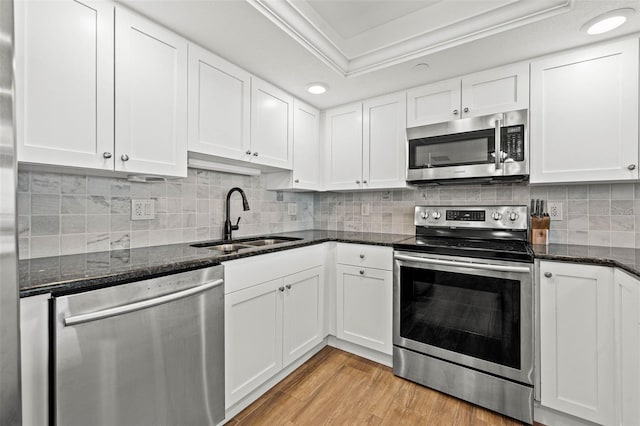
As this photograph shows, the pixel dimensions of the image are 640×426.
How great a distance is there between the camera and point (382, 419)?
1635mm

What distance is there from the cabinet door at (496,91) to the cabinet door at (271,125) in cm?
134

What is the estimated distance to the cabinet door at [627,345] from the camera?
1.23 meters

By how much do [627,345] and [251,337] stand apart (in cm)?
182

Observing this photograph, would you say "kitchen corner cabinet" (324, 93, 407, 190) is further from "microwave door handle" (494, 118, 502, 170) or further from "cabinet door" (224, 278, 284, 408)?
"cabinet door" (224, 278, 284, 408)

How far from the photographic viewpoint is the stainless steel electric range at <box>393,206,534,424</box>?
163cm

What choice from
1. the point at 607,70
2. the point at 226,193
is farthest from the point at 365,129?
the point at 607,70

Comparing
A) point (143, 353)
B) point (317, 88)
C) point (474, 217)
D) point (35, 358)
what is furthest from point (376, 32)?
point (35, 358)

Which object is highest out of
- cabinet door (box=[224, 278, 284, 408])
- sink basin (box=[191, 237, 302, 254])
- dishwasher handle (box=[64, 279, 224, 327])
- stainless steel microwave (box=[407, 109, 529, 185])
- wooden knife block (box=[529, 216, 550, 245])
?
stainless steel microwave (box=[407, 109, 529, 185])

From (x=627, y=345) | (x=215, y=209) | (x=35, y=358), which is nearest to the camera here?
(x=35, y=358)

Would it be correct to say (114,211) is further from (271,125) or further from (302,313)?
(302,313)

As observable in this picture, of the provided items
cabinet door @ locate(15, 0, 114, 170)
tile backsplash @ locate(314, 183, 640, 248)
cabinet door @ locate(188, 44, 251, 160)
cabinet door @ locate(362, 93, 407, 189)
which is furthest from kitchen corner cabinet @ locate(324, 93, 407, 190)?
cabinet door @ locate(15, 0, 114, 170)

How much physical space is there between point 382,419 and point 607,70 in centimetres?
236

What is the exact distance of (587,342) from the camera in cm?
149

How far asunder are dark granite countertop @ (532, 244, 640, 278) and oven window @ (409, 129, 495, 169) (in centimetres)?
67
